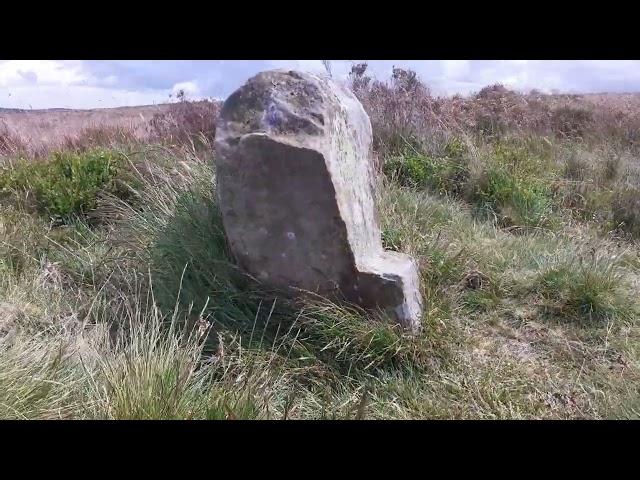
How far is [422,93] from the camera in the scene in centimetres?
902

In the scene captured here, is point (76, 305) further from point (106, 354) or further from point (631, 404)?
point (631, 404)

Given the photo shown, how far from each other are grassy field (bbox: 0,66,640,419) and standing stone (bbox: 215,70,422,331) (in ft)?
0.58

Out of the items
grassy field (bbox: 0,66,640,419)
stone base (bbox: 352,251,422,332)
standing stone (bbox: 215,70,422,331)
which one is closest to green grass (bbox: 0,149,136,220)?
grassy field (bbox: 0,66,640,419)

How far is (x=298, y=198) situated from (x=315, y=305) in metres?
0.67

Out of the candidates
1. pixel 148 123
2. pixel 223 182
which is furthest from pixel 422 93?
pixel 223 182

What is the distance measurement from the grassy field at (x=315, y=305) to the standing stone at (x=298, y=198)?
0.58 ft

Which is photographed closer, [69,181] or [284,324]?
[284,324]

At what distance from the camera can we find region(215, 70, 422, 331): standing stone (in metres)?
3.54

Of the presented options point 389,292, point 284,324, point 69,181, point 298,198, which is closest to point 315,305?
point 284,324

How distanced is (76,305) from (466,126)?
6786 mm

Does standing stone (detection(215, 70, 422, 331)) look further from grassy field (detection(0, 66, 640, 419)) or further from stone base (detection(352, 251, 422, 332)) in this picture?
grassy field (detection(0, 66, 640, 419))

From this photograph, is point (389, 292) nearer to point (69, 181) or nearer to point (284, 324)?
point (284, 324)

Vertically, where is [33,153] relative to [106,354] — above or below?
below

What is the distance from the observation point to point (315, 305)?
362 cm
